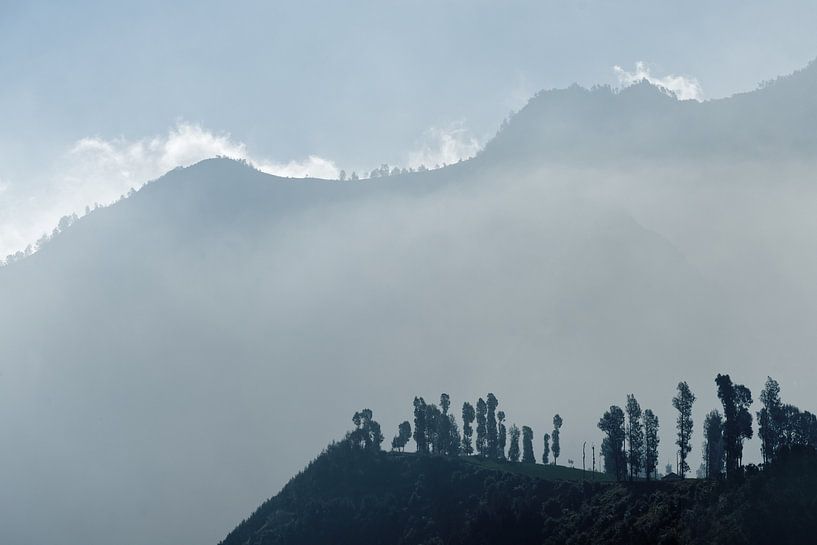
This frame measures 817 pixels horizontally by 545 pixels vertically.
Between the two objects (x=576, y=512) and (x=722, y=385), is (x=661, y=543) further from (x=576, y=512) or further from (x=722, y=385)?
(x=722, y=385)

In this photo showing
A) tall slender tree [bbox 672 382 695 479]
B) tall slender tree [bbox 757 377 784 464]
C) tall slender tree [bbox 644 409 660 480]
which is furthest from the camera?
tall slender tree [bbox 672 382 695 479]

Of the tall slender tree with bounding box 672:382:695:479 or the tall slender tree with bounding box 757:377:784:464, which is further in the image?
the tall slender tree with bounding box 672:382:695:479

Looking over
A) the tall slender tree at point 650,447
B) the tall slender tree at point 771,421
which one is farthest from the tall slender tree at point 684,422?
the tall slender tree at point 771,421

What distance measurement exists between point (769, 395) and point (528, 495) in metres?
64.6

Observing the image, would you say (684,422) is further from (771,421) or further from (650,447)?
(771,421)

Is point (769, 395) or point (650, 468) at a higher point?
point (769, 395)

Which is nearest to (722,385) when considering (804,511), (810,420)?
(810,420)

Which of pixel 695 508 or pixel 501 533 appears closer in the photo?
pixel 695 508

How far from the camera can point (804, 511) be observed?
13212 centimetres

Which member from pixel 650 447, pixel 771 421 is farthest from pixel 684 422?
pixel 771 421

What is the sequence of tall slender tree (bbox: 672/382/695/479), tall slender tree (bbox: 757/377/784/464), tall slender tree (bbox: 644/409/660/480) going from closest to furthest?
tall slender tree (bbox: 757/377/784/464)
tall slender tree (bbox: 644/409/660/480)
tall slender tree (bbox: 672/382/695/479)

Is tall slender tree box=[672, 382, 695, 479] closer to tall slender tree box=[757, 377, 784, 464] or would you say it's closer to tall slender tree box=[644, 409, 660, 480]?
tall slender tree box=[644, 409, 660, 480]

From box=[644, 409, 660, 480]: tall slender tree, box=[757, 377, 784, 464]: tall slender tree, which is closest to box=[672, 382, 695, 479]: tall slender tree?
box=[644, 409, 660, 480]: tall slender tree

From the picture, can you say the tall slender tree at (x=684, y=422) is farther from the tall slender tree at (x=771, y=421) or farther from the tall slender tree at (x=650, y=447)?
the tall slender tree at (x=771, y=421)
